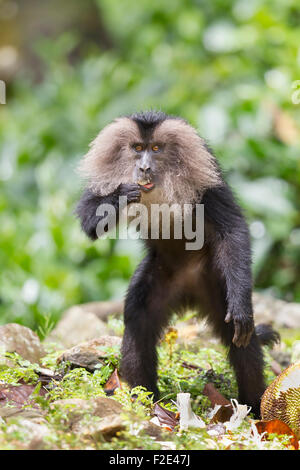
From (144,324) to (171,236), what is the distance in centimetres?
58

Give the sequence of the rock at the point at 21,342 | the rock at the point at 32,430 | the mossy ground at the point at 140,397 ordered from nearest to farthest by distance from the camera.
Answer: the rock at the point at 32,430 < the mossy ground at the point at 140,397 < the rock at the point at 21,342

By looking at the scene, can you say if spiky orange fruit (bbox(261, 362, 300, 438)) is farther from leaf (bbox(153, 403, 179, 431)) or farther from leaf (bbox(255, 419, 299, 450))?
leaf (bbox(153, 403, 179, 431))

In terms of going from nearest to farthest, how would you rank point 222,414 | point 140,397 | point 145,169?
point 140,397, point 222,414, point 145,169

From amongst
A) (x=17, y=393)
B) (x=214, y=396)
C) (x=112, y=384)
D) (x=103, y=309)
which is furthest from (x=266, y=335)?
(x=103, y=309)

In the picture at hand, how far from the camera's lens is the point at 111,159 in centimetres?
412

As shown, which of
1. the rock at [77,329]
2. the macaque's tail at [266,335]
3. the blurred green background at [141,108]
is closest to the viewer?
the macaque's tail at [266,335]

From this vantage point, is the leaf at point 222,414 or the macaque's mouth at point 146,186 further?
the macaque's mouth at point 146,186

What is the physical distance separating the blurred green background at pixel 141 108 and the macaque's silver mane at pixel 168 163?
1.80m

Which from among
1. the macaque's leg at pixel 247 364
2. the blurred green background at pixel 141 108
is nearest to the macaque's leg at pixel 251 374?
the macaque's leg at pixel 247 364

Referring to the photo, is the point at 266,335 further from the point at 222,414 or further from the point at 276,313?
the point at 276,313

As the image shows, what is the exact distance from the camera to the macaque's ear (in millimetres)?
4020

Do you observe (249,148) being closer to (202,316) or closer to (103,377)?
(202,316)

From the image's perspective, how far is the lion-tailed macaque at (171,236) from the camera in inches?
154

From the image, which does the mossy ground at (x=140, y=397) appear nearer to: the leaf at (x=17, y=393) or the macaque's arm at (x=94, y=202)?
the leaf at (x=17, y=393)
